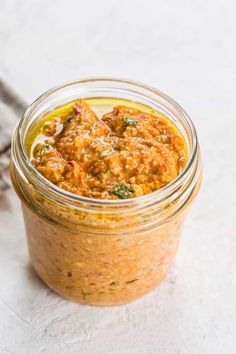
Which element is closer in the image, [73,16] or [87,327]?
[87,327]

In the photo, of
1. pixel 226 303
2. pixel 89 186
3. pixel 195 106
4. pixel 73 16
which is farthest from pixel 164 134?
pixel 73 16

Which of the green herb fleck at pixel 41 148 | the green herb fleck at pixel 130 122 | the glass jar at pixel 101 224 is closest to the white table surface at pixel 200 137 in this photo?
the glass jar at pixel 101 224

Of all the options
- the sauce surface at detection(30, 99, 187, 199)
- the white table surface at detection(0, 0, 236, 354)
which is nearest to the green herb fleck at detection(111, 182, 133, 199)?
the sauce surface at detection(30, 99, 187, 199)

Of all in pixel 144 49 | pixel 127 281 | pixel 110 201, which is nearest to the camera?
pixel 110 201

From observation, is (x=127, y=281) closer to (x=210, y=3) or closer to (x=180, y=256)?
(x=180, y=256)

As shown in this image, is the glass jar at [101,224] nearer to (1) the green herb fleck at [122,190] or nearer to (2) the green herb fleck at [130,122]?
(1) the green herb fleck at [122,190]

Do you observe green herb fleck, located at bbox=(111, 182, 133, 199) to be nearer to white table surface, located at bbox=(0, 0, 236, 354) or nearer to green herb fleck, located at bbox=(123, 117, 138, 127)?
green herb fleck, located at bbox=(123, 117, 138, 127)
